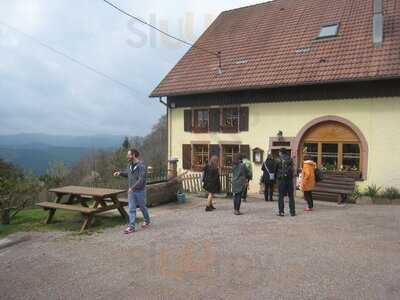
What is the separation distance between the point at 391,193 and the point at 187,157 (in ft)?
28.2

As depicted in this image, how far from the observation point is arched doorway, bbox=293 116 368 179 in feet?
45.3

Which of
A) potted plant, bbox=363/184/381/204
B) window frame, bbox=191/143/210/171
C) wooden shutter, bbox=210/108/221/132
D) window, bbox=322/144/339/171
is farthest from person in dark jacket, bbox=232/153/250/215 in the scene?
window frame, bbox=191/143/210/171

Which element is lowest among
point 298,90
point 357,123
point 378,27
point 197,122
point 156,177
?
point 156,177

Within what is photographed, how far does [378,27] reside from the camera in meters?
14.6

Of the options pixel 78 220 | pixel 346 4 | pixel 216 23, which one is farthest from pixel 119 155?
pixel 78 220

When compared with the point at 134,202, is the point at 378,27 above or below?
above

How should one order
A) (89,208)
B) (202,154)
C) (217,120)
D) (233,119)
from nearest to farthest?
(89,208)
(233,119)
(217,120)
(202,154)

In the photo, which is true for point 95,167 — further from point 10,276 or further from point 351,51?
point 10,276

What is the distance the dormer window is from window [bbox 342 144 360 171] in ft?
15.3

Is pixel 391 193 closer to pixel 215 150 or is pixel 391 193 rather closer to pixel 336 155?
pixel 336 155

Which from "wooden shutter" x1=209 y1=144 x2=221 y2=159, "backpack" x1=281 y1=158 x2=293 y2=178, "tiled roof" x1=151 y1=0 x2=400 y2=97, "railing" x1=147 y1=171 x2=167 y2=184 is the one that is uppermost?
"tiled roof" x1=151 y1=0 x2=400 y2=97

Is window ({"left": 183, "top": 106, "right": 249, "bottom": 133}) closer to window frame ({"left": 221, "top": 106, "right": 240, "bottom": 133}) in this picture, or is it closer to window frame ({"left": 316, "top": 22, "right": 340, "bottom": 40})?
window frame ({"left": 221, "top": 106, "right": 240, "bottom": 133})

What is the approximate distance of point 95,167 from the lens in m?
51.7

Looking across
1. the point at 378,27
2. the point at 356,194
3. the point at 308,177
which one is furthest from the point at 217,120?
the point at 308,177
